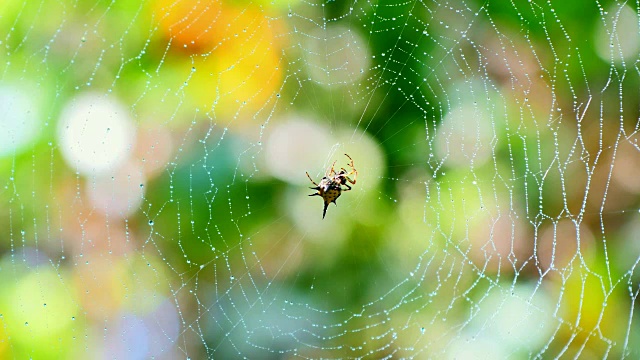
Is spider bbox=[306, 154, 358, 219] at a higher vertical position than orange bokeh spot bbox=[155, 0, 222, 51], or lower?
lower

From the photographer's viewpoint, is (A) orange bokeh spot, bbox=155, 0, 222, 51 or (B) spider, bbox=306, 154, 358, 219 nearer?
(B) spider, bbox=306, 154, 358, 219

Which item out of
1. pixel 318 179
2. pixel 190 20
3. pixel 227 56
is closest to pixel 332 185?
pixel 318 179

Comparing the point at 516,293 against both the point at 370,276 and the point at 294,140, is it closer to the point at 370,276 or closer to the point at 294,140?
the point at 370,276

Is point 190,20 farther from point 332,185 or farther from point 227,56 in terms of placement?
point 332,185

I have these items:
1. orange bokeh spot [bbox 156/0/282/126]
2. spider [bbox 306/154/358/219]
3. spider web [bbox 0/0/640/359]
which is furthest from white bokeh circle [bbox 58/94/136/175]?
spider [bbox 306/154/358/219]

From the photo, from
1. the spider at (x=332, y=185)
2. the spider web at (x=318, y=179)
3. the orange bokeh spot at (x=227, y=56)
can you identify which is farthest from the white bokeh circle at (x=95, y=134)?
the spider at (x=332, y=185)

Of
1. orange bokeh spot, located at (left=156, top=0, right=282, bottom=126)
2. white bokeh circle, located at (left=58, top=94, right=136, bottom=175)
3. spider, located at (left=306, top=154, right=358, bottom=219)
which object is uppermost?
orange bokeh spot, located at (left=156, top=0, right=282, bottom=126)

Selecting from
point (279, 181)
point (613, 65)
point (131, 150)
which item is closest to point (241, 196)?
point (279, 181)

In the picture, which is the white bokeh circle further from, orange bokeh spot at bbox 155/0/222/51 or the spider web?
orange bokeh spot at bbox 155/0/222/51
